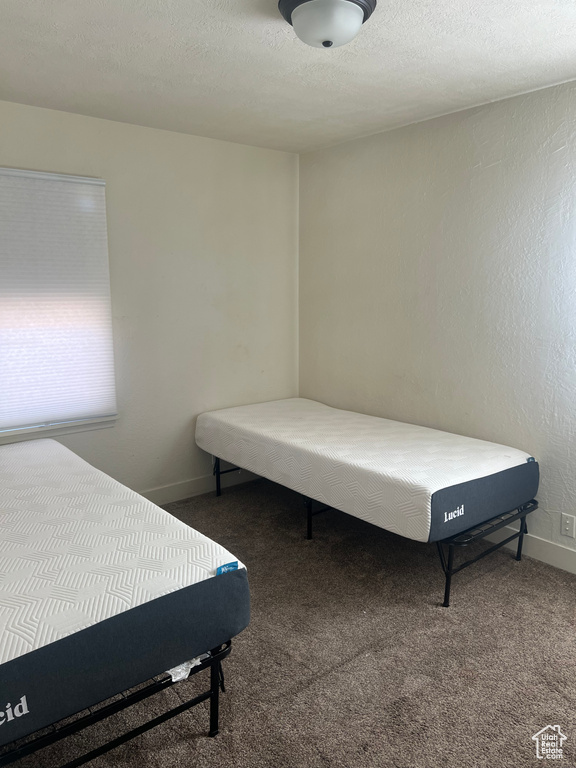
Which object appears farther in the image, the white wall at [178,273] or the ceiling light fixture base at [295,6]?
the white wall at [178,273]

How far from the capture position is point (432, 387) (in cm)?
320

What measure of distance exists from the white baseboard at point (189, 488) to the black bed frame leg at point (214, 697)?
1903 mm

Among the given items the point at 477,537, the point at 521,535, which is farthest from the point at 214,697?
the point at 521,535

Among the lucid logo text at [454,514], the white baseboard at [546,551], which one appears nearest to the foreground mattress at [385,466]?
the lucid logo text at [454,514]

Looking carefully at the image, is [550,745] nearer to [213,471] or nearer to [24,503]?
[24,503]

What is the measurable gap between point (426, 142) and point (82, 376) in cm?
234

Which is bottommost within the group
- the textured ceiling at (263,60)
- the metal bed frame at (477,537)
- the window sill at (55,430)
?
the metal bed frame at (477,537)

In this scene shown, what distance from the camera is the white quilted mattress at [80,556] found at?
1.40 m

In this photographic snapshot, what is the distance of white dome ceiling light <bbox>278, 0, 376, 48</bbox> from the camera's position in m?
1.75

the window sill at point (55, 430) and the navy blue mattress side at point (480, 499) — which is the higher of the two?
the window sill at point (55, 430)

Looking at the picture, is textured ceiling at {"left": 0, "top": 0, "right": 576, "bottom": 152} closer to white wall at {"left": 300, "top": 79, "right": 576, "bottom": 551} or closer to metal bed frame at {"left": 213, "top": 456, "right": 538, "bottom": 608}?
white wall at {"left": 300, "top": 79, "right": 576, "bottom": 551}

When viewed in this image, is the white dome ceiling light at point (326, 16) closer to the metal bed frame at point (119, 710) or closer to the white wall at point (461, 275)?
the white wall at point (461, 275)

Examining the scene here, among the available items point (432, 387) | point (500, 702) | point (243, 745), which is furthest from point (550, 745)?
point (432, 387)

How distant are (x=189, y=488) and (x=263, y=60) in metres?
2.54
